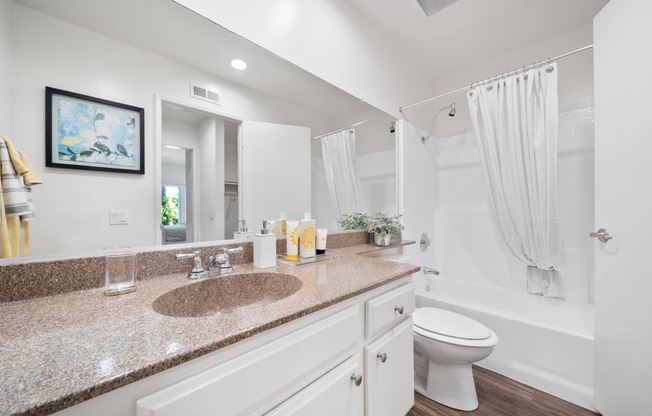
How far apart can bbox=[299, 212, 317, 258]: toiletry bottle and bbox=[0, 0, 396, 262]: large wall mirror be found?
152 millimetres

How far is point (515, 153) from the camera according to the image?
1.72 metres

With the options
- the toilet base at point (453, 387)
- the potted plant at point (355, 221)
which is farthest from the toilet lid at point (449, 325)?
the potted plant at point (355, 221)

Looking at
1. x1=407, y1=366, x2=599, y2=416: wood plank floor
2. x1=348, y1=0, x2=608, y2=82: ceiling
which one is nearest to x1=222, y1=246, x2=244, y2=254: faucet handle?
x1=407, y1=366, x2=599, y2=416: wood plank floor

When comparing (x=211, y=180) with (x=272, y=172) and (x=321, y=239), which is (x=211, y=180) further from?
(x=321, y=239)

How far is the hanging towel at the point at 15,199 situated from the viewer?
2.01 feet

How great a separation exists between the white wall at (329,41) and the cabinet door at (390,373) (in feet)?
4.49

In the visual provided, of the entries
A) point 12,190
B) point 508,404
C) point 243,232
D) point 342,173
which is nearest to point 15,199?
point 12,190

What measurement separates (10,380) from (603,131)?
2.13 meters

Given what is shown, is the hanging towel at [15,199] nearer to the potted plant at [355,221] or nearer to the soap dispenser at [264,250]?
the soap dispenser at [264,250]

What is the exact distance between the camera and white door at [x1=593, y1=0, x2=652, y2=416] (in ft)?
→ 3.45

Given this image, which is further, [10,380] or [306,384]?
[306,384]

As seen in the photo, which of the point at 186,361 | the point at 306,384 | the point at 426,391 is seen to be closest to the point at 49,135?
the point at 186,361

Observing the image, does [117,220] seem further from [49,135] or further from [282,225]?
[282,225]

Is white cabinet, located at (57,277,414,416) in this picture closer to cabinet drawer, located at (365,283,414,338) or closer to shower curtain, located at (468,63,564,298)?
cabinet drawer, located at (365,283,414,338)
